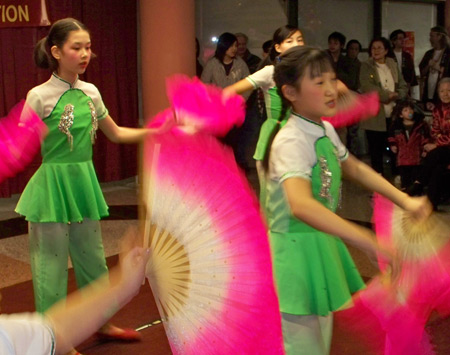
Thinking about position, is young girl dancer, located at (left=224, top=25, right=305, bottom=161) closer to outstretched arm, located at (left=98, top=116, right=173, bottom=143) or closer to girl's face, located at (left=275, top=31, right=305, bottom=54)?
girl's face, located at (left=275, top=31, right=305, bottom=54)

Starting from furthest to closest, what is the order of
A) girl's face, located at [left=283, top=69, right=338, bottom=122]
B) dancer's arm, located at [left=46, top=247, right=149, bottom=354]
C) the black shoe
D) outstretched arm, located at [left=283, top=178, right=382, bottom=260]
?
the black shoe
girl's face, located at [left=283, top=69, right=338, bottom=122]
outstretched arm, located at [left=283, top=178, right=382, bottom=260]
dancer's arm, located at [left=46, top=247, right=149, bottom=354]

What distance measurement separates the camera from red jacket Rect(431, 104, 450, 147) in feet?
19.8

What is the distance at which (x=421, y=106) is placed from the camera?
7492mm

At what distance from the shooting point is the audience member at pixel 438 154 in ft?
19.9

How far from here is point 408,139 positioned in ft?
21.8

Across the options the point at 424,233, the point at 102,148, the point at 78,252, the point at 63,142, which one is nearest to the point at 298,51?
the point at 424,233

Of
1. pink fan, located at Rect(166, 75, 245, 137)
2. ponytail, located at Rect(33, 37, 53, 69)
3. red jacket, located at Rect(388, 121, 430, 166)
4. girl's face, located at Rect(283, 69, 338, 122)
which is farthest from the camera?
red jacket, located at Rect(388, 121, 430, 166)

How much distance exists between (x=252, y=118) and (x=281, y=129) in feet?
17.8

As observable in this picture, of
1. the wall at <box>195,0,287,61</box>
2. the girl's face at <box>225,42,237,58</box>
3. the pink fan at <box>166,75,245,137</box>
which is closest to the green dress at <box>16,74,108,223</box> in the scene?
the pink fan at <box>166,75,245,137</box>

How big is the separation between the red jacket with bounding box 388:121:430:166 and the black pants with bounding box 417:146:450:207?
43 centimetres

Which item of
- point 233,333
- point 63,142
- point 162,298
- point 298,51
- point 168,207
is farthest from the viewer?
point 63,142

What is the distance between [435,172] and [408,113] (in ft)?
2.73

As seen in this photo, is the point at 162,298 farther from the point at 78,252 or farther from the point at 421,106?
the point at 421,106

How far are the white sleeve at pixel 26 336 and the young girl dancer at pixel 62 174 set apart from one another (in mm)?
1878
